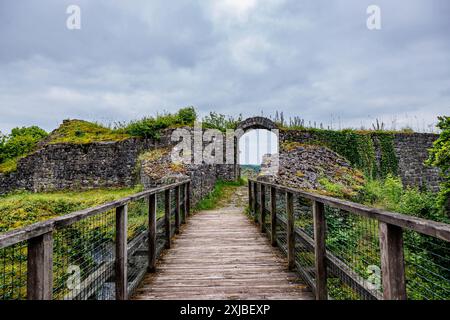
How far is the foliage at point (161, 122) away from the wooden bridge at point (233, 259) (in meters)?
7.22

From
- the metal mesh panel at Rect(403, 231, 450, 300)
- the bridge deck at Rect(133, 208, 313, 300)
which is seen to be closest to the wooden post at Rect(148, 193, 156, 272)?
the bridge deck at Rect(133, 208, 313, 300)

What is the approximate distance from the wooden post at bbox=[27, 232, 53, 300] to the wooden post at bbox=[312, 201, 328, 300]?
2017 mm

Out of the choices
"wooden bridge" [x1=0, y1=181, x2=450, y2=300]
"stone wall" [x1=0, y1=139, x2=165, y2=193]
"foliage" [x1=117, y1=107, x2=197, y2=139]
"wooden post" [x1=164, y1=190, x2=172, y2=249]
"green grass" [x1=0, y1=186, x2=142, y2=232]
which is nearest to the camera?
"wooden bridge" [x1=0, y1=181, x2=450, y2=300]

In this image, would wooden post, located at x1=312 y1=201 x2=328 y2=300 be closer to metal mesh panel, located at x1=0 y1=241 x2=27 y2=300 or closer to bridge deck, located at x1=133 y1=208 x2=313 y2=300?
bridge deck, located at x1=133 y1=208 x2=313 y2=300

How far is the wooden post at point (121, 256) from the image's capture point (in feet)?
7.89

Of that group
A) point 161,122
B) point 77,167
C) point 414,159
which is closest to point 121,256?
point 161,122

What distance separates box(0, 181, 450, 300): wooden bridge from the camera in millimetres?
1392

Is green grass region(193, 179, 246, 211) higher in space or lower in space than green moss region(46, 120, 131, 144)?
lower

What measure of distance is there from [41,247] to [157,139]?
1117cm

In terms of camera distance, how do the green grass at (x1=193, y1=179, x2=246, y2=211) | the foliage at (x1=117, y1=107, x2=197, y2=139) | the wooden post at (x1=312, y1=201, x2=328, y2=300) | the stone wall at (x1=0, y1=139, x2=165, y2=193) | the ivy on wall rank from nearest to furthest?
1. the wooden post at (x1=312, y1=201, x2=328, y2=300)
2. the green grass at (x1=193, y1=179, x2=246, y2=211)
3. the foliage at (x1=117, y1=107, x2=197, y2=139)
4. the stone wall at (x1=0, y1=139, x2=165, y2=193)
5. the ivy on wall
